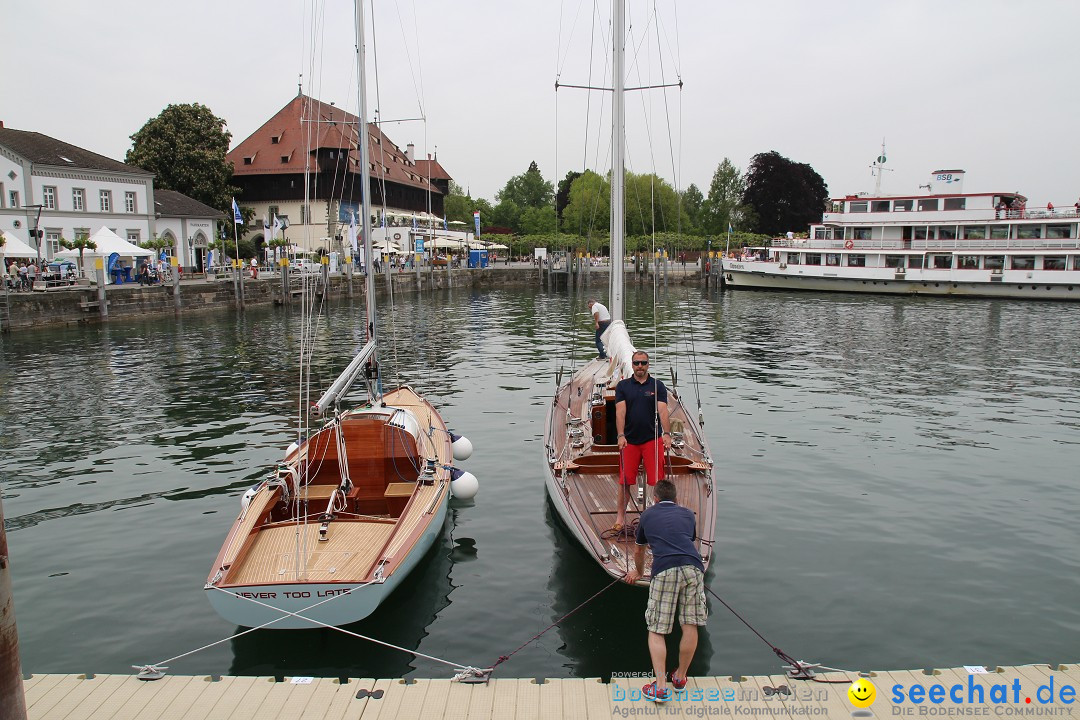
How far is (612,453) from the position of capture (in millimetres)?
10812

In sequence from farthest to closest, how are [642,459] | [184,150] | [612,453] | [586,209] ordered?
1. [586,209]
2. [184,150]
3. [612,453]
4. [642,459]

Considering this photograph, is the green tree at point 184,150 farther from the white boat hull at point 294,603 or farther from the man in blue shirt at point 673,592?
the man in blue shirt at point 673,592

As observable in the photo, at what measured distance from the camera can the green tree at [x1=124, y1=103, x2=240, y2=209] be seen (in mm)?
64625

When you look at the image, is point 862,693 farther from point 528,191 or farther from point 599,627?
point 528,191

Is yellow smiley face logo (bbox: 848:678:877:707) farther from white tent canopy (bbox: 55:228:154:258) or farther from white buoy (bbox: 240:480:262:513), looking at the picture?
white tent canopy (bbox: 55:228:154:258)

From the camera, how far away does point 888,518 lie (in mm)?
11711

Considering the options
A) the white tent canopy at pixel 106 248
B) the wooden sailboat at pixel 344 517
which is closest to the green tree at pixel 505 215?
→ the white tent canopy at pixel 106 248

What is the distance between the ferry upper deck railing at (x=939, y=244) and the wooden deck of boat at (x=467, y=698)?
59380 millimetres

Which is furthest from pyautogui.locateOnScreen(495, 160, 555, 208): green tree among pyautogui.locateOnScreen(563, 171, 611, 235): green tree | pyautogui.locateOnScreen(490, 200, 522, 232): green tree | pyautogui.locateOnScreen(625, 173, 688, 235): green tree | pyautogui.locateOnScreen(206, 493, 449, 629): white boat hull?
pyautogui.locateOnScreen(206, 493, 449, 629): white boat hull

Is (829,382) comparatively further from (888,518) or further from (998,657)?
(998,657)

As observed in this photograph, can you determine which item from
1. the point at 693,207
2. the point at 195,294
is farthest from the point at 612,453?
the point at 693,207

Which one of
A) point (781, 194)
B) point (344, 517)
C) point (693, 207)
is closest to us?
point (344, 517)

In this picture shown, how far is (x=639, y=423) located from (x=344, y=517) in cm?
385

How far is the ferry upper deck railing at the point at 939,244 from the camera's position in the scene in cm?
5550
